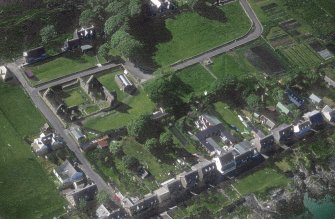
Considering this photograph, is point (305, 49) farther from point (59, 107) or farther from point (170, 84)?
point (59, 107)

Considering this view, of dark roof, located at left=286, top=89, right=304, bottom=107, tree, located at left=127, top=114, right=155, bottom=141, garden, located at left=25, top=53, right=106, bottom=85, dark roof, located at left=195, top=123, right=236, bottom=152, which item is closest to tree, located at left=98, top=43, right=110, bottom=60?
garden, located at left=25, top=53, right=106, bottom=85

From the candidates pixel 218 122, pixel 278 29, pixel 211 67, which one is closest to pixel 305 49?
pixel 278 29

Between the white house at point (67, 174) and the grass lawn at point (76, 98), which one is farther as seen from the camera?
the grass lawn at point (76, 98)

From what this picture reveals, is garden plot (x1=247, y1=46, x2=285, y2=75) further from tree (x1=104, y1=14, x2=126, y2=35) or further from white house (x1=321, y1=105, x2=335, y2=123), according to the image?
tree (x1=104, y1=14, x2=126, y2=35)

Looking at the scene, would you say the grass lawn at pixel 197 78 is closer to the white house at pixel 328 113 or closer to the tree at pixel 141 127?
the tree at pixel 141 127

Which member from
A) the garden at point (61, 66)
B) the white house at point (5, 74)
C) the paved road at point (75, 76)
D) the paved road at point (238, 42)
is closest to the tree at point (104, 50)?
the garden at point (61, 66)

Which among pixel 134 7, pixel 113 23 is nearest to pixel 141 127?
pixel 113 23

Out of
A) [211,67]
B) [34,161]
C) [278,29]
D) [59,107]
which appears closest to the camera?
[34,161]

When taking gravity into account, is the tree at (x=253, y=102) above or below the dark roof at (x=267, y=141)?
above
